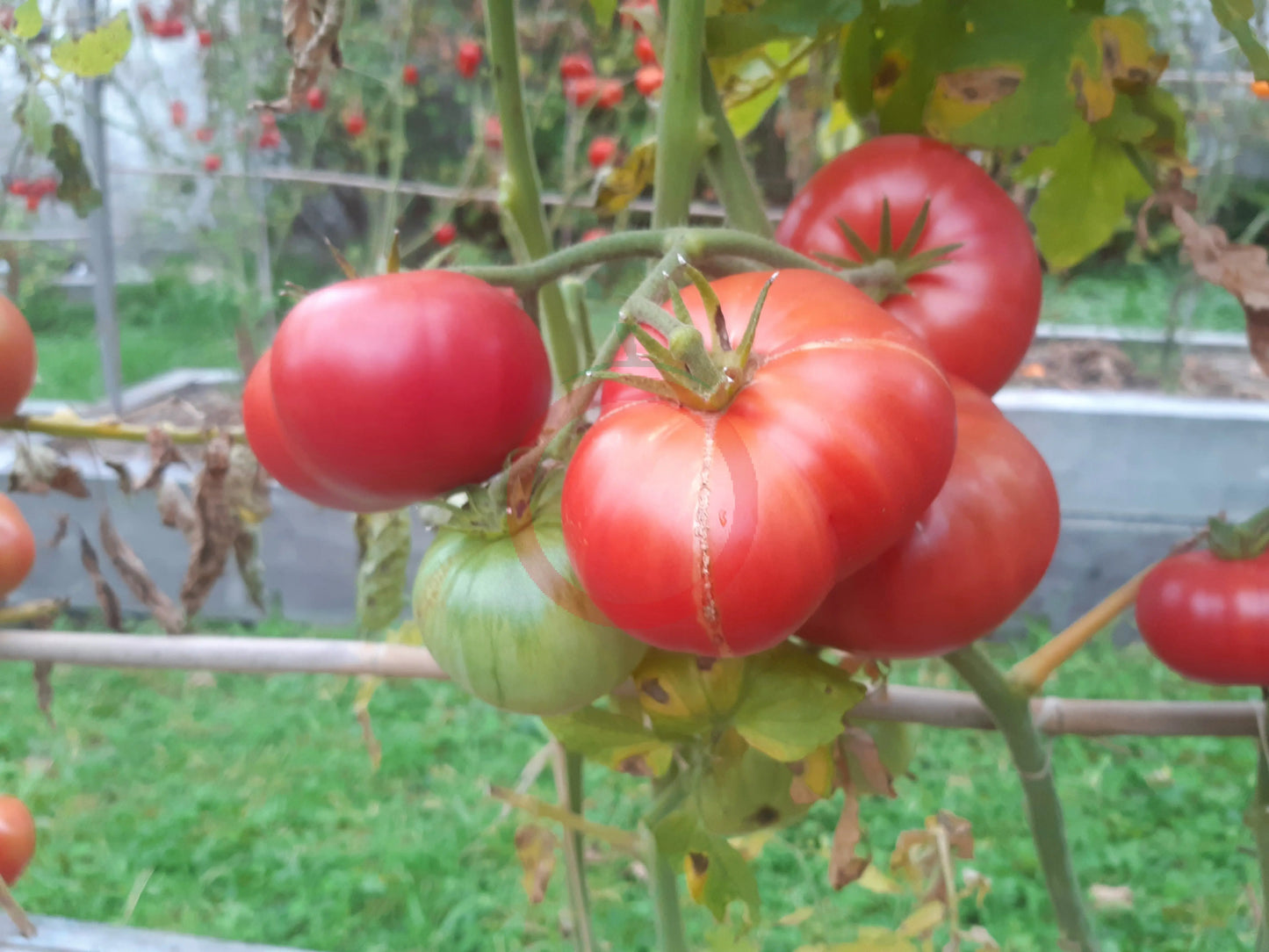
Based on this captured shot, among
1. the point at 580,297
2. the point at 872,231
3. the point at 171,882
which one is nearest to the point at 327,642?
the point at 580,297

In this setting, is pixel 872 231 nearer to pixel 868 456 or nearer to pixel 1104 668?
pixel 868 456

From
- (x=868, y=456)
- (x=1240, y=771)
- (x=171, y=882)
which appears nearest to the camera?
(x=868, y=456)

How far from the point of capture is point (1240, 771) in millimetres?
1719

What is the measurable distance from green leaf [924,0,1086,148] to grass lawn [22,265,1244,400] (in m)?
3.01

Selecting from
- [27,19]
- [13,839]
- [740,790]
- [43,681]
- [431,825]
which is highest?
[27,19]

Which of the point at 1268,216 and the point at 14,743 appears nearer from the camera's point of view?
the point at 14,743

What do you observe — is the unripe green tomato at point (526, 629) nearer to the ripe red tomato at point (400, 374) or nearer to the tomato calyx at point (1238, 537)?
the ripe red tomato at point (400, 374)

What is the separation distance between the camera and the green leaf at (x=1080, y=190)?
528mm

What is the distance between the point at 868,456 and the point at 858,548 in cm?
3

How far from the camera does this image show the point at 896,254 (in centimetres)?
41

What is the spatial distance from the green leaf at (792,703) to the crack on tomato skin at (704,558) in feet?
0.45

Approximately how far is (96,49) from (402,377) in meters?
0.44

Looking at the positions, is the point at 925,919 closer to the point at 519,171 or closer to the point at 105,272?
the point at 519,171

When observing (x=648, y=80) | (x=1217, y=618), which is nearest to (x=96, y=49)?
(x=1217, y=618)
